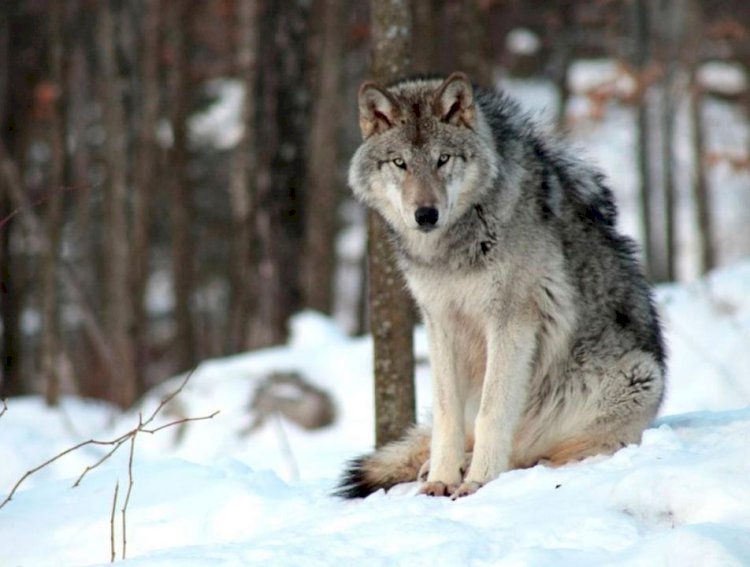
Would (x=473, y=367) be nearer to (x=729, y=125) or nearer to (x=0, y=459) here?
(x=0, y=459)

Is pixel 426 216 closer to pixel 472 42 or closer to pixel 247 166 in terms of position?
pixel 247 166

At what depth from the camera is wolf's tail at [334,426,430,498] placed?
636 cm

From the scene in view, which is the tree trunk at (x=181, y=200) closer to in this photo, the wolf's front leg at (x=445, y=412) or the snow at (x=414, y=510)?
the snow at (x=414, y=510)

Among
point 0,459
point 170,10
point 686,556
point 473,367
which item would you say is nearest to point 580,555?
point 686,556

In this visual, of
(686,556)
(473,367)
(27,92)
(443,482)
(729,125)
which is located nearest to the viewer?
(686,556)

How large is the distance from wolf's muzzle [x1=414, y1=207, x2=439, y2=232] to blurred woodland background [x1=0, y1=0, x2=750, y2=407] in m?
2.19

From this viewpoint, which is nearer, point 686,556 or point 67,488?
point 686,556

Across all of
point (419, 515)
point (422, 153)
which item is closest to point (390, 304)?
point (422, 153)

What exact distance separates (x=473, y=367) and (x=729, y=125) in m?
28.1

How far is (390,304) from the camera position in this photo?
781cm

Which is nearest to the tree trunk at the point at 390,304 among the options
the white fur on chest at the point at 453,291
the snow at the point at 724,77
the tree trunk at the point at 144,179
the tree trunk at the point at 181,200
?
the white fur on chest at the point at 453,291

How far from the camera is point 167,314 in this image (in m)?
32.9

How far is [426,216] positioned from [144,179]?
572 inches

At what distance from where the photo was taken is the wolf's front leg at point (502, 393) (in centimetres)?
604
